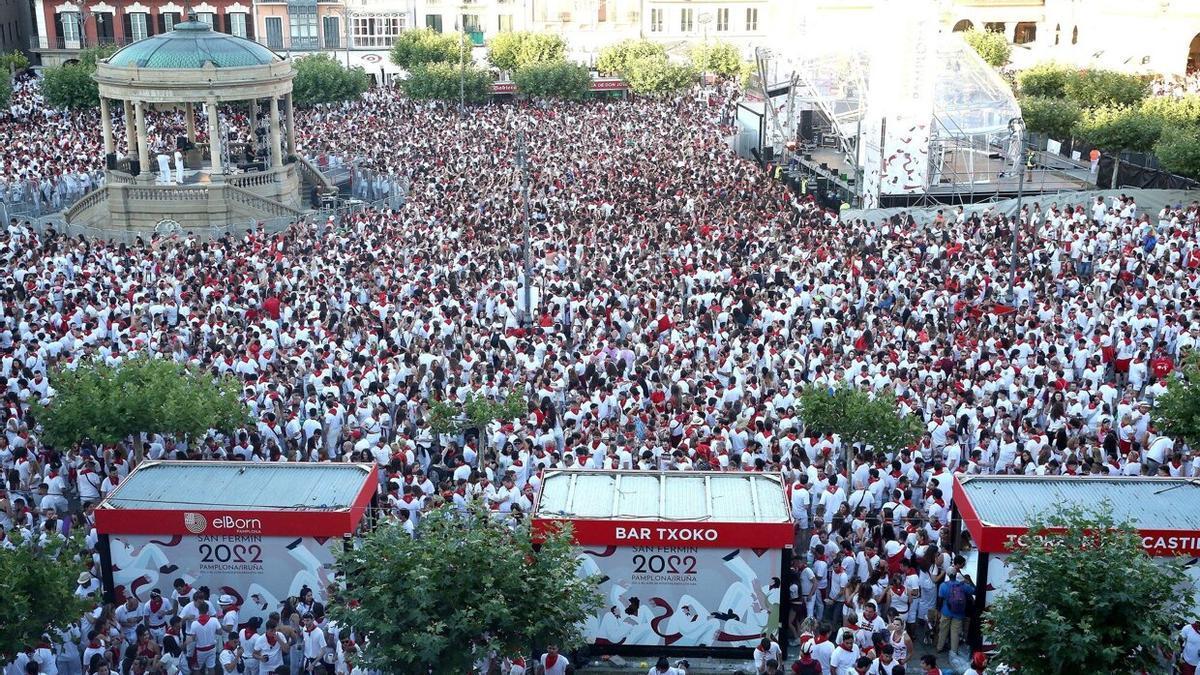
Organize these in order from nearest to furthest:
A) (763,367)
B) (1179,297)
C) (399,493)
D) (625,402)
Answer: (399,493)
(625,402)
(763,367)
(1179,297)

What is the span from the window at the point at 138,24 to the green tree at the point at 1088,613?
2519 inches

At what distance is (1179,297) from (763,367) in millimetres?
8536

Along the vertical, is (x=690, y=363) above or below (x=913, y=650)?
above

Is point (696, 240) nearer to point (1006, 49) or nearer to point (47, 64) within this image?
point (1006, 49)

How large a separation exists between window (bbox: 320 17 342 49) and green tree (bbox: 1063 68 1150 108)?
1548 inches

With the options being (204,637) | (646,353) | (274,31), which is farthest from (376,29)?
(204,637)

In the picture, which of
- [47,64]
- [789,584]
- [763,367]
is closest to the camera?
[789,584]

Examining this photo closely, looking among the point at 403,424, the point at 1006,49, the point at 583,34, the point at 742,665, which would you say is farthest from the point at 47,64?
the point at 742,665

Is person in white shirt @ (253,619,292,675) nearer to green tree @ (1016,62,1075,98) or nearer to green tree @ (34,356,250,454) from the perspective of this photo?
green tree @ (34,356,250,454)

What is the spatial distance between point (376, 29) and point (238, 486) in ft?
190

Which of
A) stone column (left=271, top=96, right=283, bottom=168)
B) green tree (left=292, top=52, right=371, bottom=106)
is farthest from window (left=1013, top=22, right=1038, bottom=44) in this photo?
stone column (left=271, top=96, right=283, bottom=168)

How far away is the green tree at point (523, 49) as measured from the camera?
2410 inches

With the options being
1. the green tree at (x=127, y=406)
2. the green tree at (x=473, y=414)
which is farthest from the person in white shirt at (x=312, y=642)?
the green tree at (x=473, y=414)

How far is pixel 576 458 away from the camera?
1767 cm
